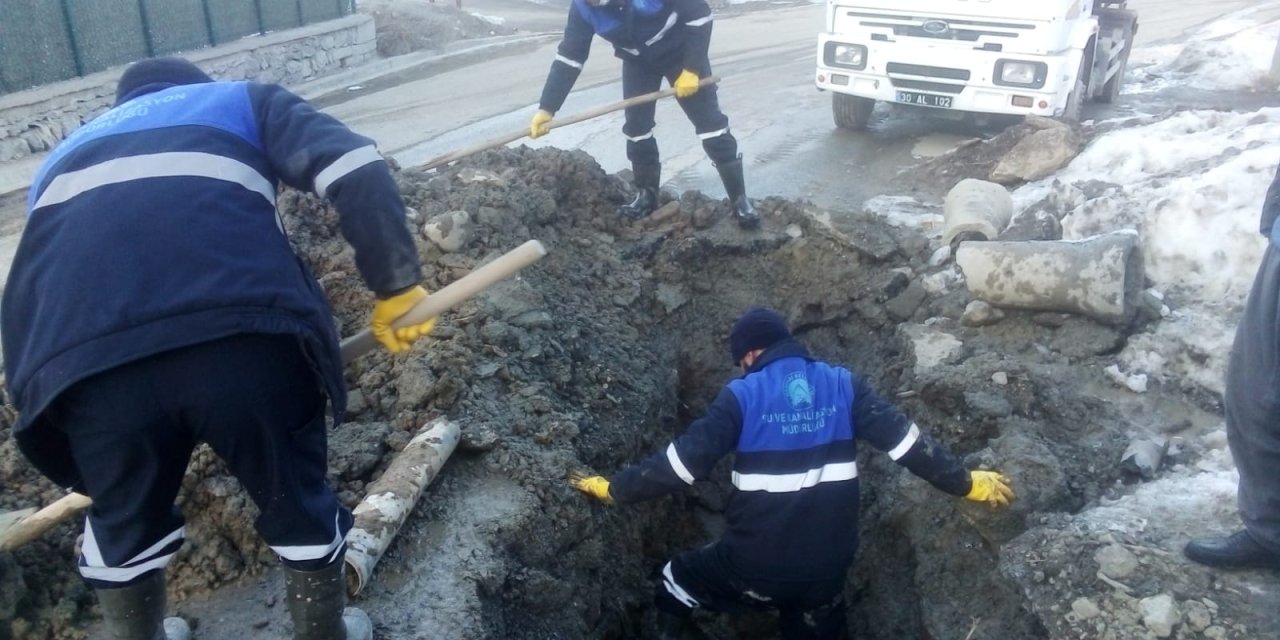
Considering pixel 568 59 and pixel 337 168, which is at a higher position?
pixel 337 168

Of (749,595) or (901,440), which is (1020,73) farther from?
(749,595)

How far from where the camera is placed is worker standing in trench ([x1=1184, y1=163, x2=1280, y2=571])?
3.00 m

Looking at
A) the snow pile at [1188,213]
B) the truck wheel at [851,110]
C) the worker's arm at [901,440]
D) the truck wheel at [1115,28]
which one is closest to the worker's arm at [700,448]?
the worker's arm at [901,440]

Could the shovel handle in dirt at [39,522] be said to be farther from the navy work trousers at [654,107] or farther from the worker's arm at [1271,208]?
the navy work trousers at [654,107]

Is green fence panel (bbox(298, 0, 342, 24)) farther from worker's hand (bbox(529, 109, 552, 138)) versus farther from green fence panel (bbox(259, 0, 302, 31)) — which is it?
worker's hand (bbox(529, 109, 552, 138))

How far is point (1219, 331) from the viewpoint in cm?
470

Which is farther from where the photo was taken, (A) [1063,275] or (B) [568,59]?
(B) [568,59]

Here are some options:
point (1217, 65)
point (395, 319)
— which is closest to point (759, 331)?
point (395, 319)

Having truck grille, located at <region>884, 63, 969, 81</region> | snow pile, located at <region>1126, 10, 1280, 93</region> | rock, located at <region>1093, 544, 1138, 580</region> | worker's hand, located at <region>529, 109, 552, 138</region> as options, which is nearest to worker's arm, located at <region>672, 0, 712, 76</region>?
worker's hand, located at <region>529, 109, 552, 138</region>

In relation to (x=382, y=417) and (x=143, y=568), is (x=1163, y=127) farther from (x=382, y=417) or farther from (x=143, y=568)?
(x=143, y=568)

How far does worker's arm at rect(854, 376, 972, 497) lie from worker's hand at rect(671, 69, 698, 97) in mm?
2890

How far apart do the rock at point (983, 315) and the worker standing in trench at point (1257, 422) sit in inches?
73.2

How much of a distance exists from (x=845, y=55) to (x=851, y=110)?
0.70 m

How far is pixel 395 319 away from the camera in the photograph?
2818mm
